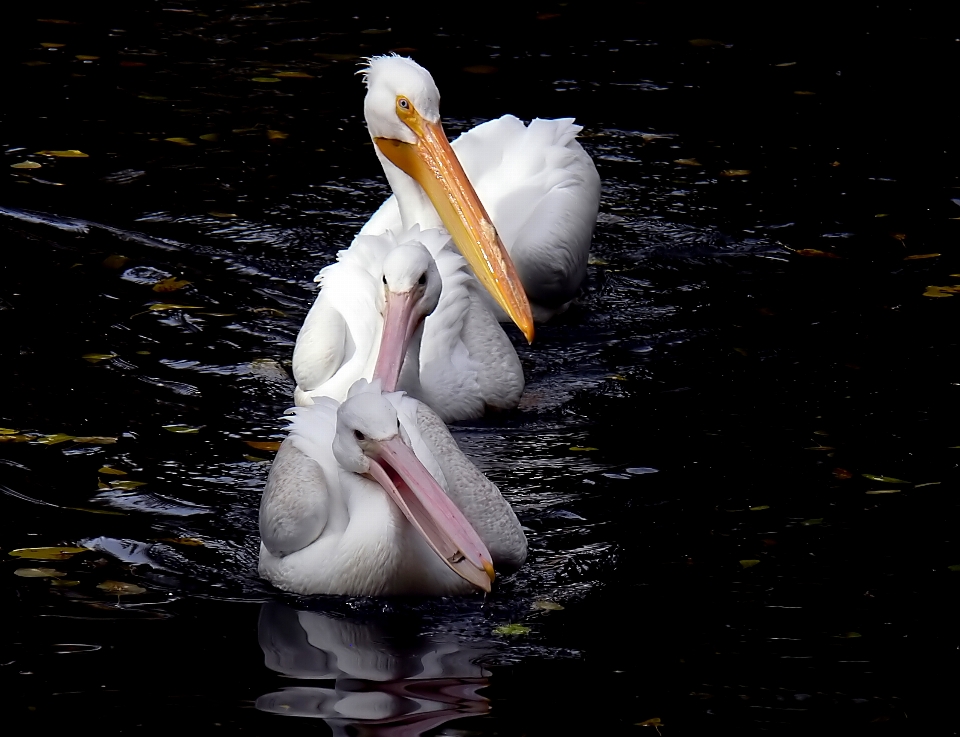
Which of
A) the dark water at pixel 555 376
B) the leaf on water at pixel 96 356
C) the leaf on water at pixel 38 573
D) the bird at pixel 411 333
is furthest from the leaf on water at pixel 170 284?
the leaf on water at pixel 38 573

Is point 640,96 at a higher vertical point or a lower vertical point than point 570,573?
higher

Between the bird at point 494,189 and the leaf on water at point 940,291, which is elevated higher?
the bird at point 494,189

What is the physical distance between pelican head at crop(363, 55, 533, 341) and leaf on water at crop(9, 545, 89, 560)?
2.19m

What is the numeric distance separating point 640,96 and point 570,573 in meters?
4.96

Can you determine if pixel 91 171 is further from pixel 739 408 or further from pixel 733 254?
pixel 739 408

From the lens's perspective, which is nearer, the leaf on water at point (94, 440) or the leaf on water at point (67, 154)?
the leaf on water at point (94, 440)

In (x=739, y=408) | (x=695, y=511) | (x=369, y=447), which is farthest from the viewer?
(x=739, y=408)

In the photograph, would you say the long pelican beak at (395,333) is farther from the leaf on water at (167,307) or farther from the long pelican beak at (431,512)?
the leaf on water at (167,307)

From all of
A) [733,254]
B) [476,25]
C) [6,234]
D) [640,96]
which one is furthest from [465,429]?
[476,25]

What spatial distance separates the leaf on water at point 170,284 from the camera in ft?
21.2

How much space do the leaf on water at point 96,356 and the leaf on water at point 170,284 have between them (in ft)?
2.14

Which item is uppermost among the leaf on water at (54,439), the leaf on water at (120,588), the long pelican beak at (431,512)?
the long pelican beak at (431,512)

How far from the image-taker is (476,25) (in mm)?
9930

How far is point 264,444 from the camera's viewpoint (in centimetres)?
533
